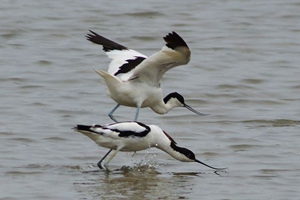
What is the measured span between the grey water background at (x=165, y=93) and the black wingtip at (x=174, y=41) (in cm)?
124

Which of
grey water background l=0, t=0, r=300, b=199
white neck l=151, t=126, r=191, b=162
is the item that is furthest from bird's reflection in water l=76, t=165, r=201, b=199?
white neck l=151, t=126, r=191, b=162

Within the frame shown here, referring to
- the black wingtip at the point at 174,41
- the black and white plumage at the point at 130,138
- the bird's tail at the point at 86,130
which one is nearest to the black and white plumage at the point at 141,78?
the black wingtip at the point at 174,41

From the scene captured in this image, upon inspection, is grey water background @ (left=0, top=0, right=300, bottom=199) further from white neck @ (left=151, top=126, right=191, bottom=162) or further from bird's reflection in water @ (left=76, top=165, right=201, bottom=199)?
white neck @ (left=151, top=126, right=191, bottom=162)

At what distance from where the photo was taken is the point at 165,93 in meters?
12.8

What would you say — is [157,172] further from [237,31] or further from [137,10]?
[137,10]

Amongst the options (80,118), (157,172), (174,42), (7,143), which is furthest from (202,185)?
(80,118)

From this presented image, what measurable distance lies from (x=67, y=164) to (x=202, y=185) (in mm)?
1501

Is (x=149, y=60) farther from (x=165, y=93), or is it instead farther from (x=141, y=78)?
(x=165, y=93)

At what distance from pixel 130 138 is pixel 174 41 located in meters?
1.05

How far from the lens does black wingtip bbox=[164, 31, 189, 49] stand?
8414 mm

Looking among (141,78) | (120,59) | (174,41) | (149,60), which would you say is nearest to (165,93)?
(120,59)

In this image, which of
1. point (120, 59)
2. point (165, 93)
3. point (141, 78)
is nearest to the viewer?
point (141, 78)

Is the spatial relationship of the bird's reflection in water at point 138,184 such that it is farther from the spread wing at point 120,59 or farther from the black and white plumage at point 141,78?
the spread wing at point 120,59

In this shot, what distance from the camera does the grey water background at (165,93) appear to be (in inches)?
316
